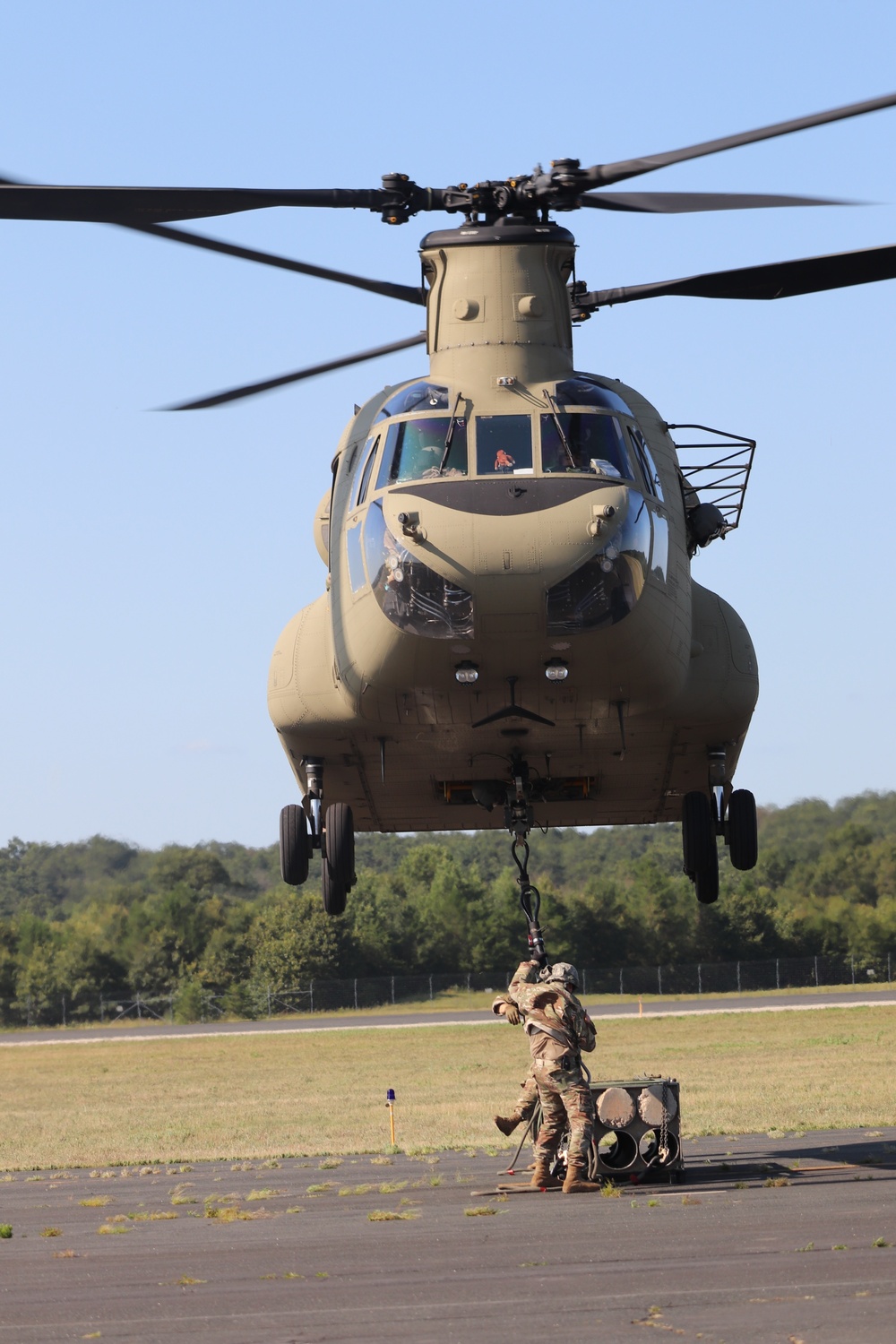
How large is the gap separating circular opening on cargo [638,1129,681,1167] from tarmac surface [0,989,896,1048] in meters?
40.1

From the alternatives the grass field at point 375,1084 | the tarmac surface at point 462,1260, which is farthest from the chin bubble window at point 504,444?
the grass field at point 375,1084

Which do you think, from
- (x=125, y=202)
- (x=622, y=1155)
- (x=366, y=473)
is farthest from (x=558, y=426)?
(x=622, y=1155)

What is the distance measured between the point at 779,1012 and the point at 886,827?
196 feet

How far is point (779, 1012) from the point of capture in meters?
53.8

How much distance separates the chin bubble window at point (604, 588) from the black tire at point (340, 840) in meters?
4.39

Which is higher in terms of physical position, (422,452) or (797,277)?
(797,277)

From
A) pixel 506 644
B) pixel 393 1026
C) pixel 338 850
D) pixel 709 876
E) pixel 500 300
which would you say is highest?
pixel 500 300

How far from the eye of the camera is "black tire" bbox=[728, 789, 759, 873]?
1709 cm

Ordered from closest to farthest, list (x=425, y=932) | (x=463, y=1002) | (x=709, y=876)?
(x=709, y=876)
(x=463, y=1002)
(x=425, y=932)

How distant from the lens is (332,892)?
56.1 ft

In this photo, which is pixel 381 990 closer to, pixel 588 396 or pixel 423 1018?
pixel 423 1018

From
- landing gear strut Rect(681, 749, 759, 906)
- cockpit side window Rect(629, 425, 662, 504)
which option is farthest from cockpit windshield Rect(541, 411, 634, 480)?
landing gear strut Rect(681, 749, 759, 906)

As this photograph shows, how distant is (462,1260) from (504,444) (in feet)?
21.0

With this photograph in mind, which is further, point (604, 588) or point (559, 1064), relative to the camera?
point (559, 1064)
